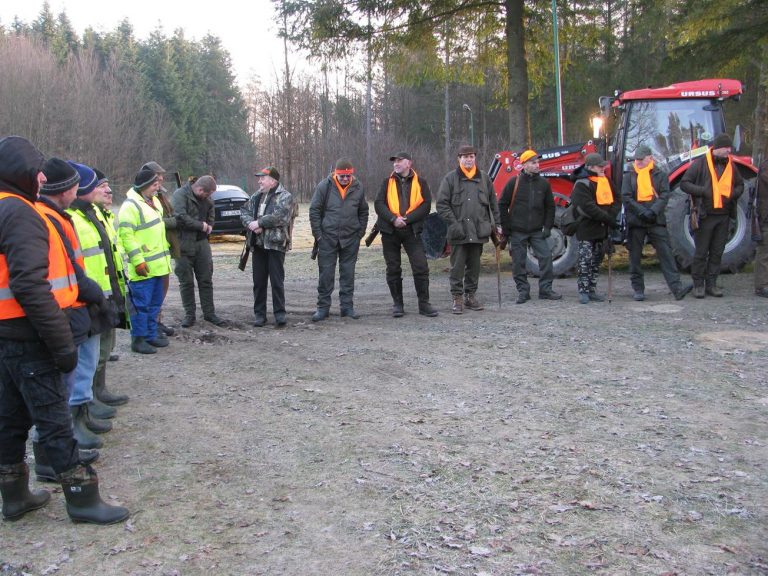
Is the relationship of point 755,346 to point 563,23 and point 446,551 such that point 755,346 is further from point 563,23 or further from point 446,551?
point 563,23

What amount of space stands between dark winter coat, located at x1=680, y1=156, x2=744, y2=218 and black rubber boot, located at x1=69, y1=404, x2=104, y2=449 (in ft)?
26.1

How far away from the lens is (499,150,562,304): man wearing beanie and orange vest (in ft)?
33.6

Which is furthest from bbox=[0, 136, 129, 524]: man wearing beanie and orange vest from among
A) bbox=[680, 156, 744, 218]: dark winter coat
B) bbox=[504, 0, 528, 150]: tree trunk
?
bbox=[504, 0, 528, 150]: tree trunk

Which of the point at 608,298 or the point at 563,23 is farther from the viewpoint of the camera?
the point at 563,23

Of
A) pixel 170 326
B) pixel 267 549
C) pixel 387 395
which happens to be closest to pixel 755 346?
pixel 387 395

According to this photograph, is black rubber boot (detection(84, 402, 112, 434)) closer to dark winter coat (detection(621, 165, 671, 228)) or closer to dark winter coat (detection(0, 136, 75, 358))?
dark winter coat (detection(0, 136, 75, 358))

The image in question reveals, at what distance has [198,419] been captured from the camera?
18.3ft

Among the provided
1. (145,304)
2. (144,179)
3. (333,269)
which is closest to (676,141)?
(333,269)

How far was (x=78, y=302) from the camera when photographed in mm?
4332

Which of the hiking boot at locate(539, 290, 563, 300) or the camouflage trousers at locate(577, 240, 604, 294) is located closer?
the camouflage trousers at locate(577, 240, 604, 294)

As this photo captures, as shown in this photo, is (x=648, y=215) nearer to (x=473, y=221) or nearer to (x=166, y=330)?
(x=473, y=221)

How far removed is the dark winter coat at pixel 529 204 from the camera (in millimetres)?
10227

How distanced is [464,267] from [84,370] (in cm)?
578

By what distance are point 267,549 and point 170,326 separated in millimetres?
5680
